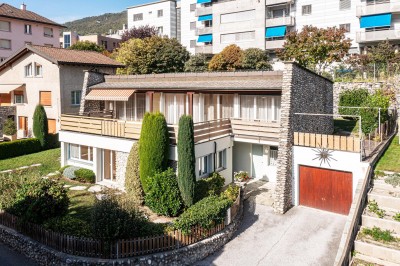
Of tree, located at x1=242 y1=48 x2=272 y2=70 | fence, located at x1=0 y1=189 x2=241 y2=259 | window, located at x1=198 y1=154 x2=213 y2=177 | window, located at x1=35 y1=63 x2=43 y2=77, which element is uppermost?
tree, located at x1=242 y1=48 x2=272 y2=70

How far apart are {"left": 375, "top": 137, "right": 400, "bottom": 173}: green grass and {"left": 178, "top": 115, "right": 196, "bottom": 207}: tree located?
11.1 meters

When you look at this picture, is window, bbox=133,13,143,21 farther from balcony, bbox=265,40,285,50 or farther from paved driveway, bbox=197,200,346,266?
paved driveway, bbox=197,200,346,266

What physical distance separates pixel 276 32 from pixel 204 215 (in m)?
51.7

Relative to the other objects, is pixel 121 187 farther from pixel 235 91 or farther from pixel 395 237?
pixel 395 237

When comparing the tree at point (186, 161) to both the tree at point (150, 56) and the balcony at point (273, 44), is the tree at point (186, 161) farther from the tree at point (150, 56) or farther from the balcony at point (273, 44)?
the balcony at point (273, 44)

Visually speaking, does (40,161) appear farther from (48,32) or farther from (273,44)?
(48,32)

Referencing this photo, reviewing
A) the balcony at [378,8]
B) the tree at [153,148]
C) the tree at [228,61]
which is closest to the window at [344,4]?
the balcony at [378,8]

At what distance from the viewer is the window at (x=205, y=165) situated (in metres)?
23.0

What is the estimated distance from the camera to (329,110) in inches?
1155

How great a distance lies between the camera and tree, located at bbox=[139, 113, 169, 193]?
21109mm

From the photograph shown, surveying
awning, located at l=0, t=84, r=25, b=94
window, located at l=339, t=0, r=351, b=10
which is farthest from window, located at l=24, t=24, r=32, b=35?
window, located at l=339, t=0, r=351, b=10

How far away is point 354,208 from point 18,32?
2666 inches

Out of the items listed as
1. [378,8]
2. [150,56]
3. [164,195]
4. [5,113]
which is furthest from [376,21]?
[5,113]

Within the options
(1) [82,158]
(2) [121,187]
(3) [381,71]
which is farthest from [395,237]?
(3) [381,71]
